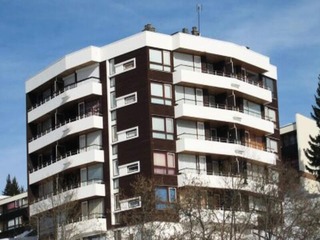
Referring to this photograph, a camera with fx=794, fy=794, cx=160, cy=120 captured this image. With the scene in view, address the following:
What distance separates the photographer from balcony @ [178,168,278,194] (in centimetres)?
6038

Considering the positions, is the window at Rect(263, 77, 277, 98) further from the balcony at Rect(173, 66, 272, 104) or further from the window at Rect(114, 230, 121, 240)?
the window at Rect(114, 230, 121, 240)

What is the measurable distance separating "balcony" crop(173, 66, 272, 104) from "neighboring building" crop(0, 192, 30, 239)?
39.3 m

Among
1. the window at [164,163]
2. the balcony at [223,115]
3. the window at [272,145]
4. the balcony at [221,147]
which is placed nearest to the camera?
the window at [164,163]

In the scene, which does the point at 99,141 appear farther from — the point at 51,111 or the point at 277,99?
the point at 277,99

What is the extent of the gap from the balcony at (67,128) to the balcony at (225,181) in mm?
9149

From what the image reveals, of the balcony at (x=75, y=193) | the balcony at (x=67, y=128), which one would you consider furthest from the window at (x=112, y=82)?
the balcony at (x=75, y=193)

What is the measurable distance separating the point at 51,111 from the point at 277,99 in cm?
2296

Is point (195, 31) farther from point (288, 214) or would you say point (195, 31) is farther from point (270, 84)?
point (288, 214)

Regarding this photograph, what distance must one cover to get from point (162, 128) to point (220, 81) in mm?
7570

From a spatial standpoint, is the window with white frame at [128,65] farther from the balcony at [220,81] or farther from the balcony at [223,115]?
the balcony at [223,115]

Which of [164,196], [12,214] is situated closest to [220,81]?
[164,196]

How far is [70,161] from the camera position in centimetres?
7194

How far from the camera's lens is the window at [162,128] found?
2672 inches

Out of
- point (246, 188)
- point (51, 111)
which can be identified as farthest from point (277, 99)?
point (51, 111)
